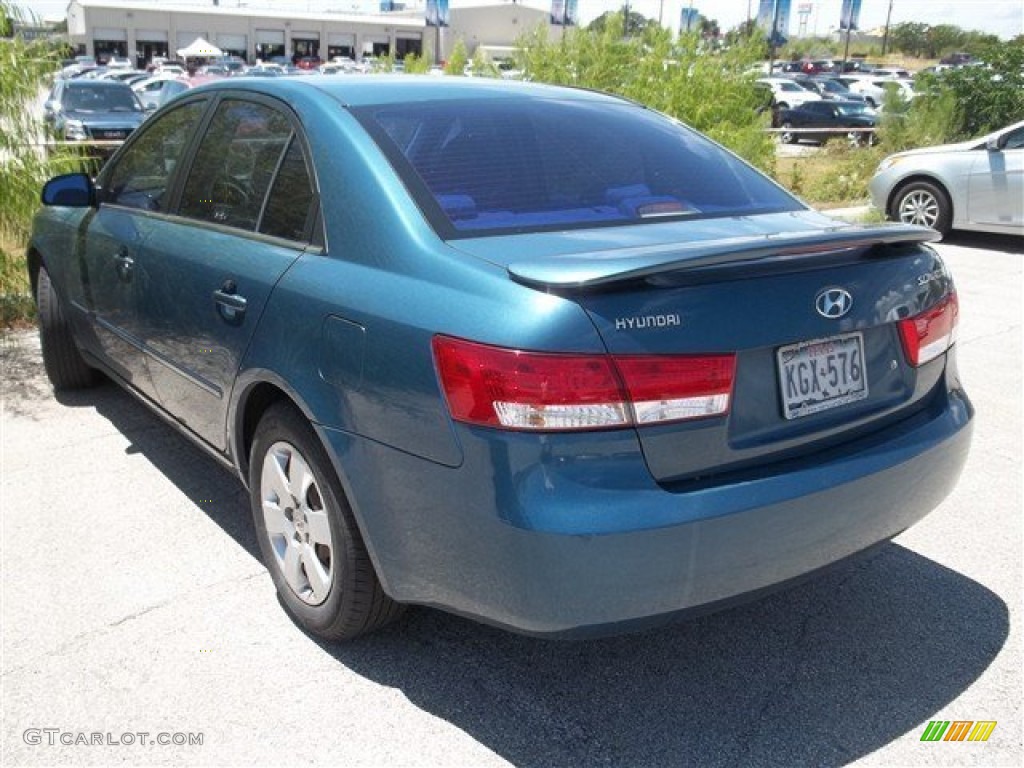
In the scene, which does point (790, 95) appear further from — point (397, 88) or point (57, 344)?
point (397, 88)

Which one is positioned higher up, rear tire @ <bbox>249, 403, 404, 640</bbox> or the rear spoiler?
the rear spoiler

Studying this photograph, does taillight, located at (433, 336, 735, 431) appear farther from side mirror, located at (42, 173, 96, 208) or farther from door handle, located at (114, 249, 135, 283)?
side mirror, located at (42, 173, 96, 208)

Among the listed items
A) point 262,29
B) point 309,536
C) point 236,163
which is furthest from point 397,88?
point 262,29

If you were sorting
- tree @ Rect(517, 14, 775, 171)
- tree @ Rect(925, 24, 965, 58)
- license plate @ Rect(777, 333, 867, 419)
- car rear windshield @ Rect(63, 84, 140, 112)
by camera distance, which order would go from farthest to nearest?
tree @ Rect(925, 24, 965, 58) < car rear windshield @ Rect(63, 84, 140, 112) < tree @ Rect(517, 14, 775, 171) < license plate @ Rect(777, 333, 867, 419)

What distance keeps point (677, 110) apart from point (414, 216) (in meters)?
7.31

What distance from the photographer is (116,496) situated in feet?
13.5

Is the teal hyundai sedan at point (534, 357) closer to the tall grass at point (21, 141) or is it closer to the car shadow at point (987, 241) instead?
the tall grass at point (21, 141)

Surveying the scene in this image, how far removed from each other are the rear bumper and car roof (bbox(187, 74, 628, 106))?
4.07 feet

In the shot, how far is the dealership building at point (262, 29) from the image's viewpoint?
81125 millimetres

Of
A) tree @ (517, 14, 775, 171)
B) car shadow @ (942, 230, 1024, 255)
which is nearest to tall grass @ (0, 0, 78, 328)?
tree @ (517, 14, 775, 171)

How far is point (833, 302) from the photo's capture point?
2508 millimetres

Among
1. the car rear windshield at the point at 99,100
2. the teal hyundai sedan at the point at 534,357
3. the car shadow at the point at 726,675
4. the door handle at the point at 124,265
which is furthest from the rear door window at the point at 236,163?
A: the car rear windshield at the point at 99,100

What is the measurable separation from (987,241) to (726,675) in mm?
10360

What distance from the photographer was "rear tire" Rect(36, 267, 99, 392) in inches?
201
